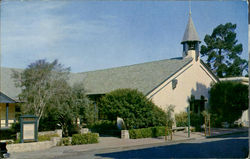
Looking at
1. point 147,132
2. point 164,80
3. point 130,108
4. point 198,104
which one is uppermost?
point 164,80

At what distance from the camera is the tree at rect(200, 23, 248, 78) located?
38.7 m

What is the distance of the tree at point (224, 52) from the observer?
127 feet

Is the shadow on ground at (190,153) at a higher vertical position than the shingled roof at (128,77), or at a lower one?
lower

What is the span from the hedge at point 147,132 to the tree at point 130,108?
54 centimetres

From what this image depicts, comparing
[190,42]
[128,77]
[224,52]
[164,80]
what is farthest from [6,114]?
[224,52]

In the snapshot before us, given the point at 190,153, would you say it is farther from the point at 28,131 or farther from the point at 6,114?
the point at 6,114

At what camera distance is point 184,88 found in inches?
1169

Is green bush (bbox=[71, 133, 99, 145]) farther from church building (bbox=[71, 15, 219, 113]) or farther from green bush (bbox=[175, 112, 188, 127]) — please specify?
green bush (bbox=[175, 112, 188, 127])

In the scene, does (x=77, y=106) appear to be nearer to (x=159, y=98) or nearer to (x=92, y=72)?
(x=159, y=98)

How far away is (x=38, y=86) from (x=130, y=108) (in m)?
6.61

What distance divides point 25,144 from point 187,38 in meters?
21.5

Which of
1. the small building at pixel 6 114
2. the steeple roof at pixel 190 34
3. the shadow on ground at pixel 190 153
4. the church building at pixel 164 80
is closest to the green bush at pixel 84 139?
the shadow on ground at pixel 190 153

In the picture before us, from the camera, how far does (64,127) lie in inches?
827

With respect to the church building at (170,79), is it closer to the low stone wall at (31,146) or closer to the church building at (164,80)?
the church building at (164,80)
